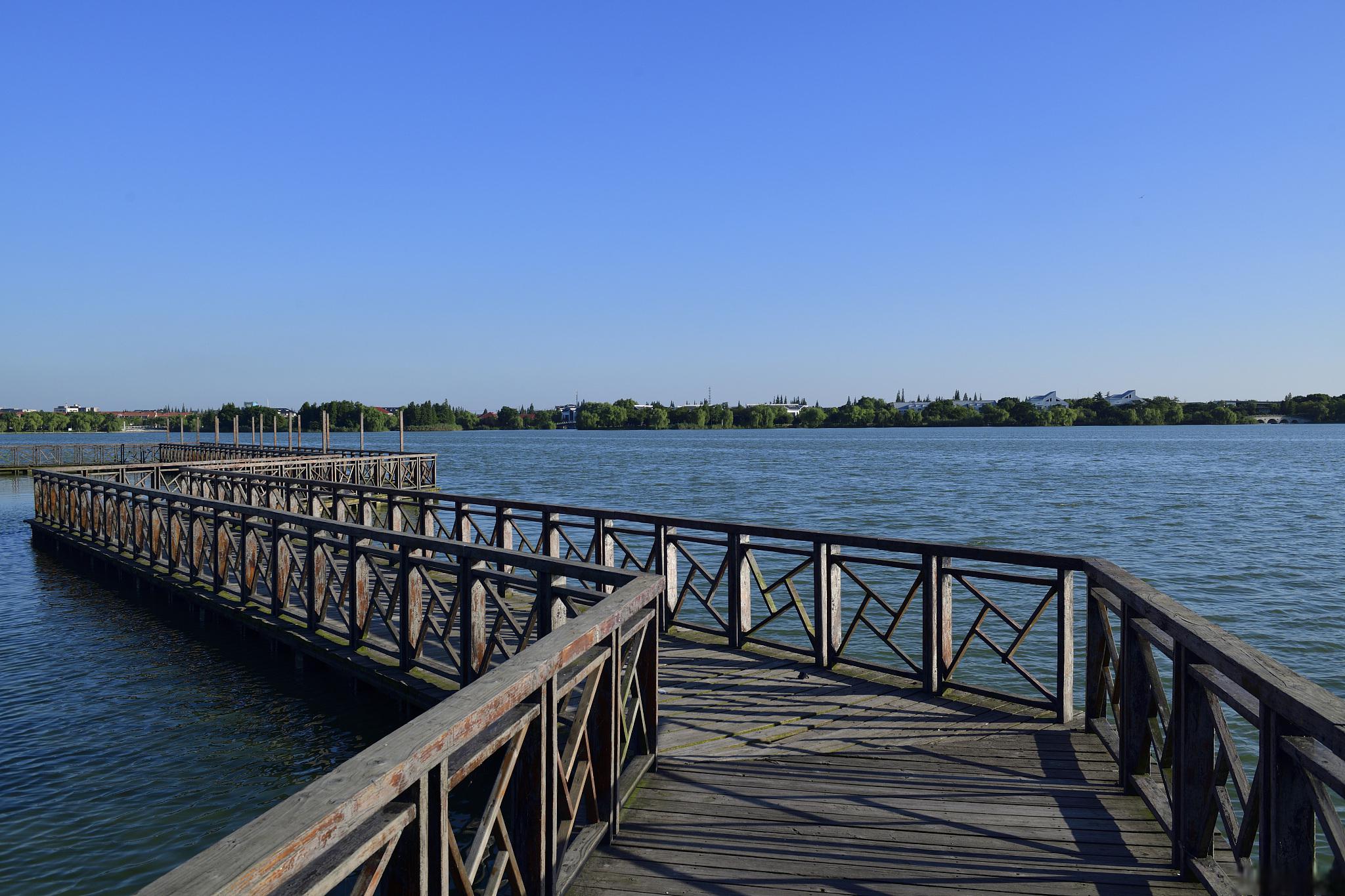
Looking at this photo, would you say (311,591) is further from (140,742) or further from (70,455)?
(70,455)

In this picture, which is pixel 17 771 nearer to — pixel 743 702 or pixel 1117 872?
pixel 743 702

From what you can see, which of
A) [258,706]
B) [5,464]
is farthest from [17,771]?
[5,464]

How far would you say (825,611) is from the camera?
736cm

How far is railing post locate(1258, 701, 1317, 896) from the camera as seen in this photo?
2857 millimetres

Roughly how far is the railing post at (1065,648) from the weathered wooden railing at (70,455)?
49.2m

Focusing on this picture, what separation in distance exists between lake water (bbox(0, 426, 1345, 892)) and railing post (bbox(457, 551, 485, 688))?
2002 millimetres

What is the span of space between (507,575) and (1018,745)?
3.61m

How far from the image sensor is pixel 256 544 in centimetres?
1079

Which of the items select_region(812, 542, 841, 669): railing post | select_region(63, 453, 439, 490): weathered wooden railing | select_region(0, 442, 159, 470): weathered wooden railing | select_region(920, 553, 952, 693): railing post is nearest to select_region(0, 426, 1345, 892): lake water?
select_region(63, 453, 439, 490): weathered wooden railing

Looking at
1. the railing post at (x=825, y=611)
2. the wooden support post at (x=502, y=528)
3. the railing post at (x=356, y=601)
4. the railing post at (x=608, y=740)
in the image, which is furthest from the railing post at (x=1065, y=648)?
the wooden support post at (x=502, y=528)

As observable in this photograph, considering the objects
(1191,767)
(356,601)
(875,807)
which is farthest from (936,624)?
(356,601)

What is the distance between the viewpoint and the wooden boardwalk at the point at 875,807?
12.7ft

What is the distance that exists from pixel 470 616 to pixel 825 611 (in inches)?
119

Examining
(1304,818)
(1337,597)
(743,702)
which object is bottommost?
(1337,597)
